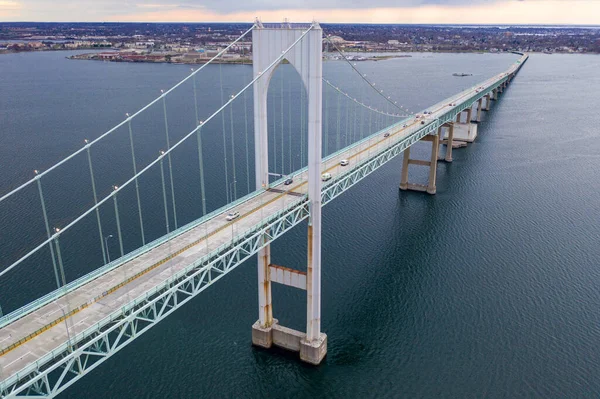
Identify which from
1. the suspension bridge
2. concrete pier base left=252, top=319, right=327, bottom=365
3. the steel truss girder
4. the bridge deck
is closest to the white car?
the suspension bridge

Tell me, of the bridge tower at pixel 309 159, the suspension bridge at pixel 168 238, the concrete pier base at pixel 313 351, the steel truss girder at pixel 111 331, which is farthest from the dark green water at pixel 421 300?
the steel truss girder at pixel 111 331

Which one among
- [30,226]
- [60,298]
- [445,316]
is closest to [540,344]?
[445,316]

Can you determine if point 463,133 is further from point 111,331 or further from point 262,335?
point 111,331

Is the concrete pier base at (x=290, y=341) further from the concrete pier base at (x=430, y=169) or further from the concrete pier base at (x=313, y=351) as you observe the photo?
the concrete pier base at (x=430, y=169)

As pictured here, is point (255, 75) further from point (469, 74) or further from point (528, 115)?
point (469, 74)

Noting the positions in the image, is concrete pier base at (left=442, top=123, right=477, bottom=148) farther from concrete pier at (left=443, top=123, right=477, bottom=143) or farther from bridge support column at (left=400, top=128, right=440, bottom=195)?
bridge support column at (left=400, top=128, right=440, bottom=195)

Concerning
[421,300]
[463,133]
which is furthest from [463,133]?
[421,300]
